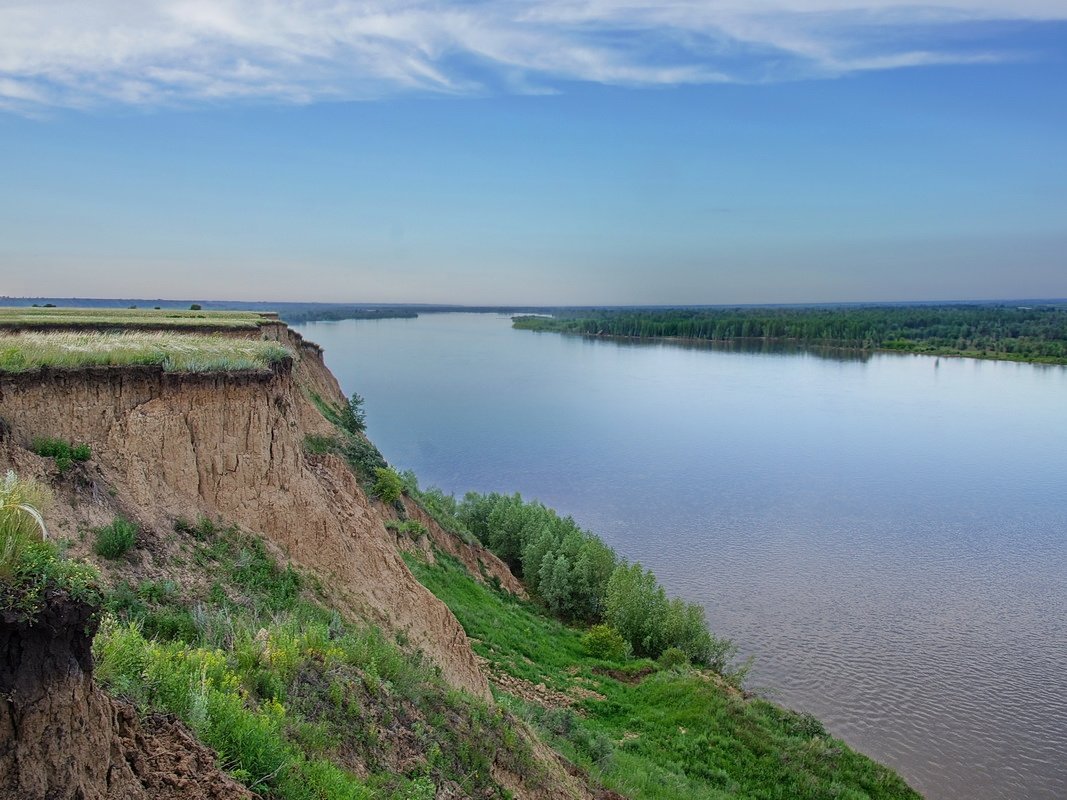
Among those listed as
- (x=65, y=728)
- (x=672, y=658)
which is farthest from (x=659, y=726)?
(x=65, y=728)

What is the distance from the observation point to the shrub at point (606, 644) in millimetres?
22469

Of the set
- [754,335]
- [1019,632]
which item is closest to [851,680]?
[1019,632]

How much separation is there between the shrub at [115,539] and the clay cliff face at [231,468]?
64 centimetres

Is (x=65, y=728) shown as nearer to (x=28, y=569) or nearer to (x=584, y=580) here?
(x=28, y=569)

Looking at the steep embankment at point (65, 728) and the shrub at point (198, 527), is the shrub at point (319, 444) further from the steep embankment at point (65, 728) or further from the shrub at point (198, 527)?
the steep embankment at point (65, 728)

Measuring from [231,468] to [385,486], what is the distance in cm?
974

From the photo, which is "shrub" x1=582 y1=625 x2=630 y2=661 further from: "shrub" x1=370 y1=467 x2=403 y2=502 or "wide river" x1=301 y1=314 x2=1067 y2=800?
"shrub" x1=370 y1=467 x2=403 y2=502

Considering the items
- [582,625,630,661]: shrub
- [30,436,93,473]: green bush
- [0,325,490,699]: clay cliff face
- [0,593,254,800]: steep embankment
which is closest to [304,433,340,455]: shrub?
[0,325,490,699]: clay cliff face

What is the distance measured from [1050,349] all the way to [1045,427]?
64.5 meters

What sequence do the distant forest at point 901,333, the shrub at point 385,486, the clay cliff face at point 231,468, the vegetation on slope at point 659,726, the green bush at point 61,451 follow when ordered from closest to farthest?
the green bush at point 61,451, the clay cliff face at point 231,468, the vegetation on slope at point 659,726, the shrub at point 385,486, the distant forest at point 901,333

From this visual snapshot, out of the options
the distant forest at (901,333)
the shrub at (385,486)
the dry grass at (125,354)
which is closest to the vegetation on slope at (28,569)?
the dry grass at (125,354)

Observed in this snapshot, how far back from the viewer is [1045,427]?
2178 inches

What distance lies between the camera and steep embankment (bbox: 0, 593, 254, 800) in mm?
4043

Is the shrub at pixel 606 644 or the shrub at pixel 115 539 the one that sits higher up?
the shrub at pixel 115 539
